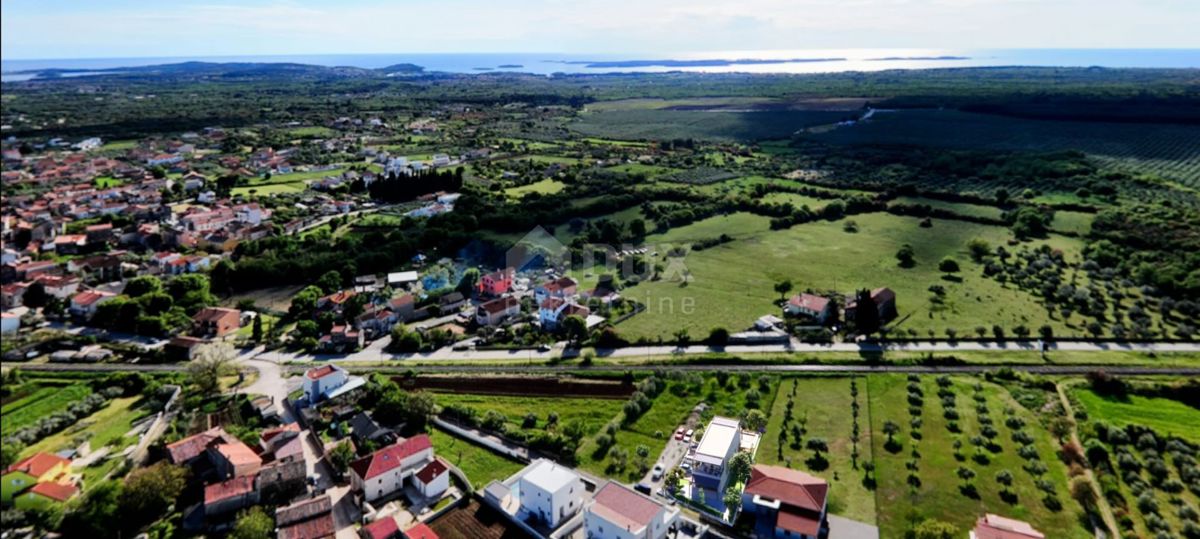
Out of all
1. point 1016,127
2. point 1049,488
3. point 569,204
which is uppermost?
point 1016,127

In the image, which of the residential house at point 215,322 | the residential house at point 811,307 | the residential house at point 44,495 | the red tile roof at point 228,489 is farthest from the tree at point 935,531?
the residential house at point 215,322

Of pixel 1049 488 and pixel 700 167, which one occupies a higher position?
pixel 700 167

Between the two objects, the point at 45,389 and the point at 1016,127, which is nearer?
the point at 45,389

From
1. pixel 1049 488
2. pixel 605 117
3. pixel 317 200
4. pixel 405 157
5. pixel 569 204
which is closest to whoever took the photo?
pixel 1049 488

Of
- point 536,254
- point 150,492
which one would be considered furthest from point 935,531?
point 536,254

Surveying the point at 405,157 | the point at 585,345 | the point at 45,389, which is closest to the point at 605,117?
the point at 405,157

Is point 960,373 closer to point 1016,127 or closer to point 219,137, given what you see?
point 1016,127

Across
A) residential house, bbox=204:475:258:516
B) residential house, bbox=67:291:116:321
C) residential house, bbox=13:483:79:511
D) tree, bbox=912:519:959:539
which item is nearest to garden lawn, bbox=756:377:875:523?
tree, bbox=912:519:959:539

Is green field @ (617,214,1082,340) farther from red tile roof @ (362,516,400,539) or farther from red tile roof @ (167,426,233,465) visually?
red tile roof @ (167,426,233,465)
